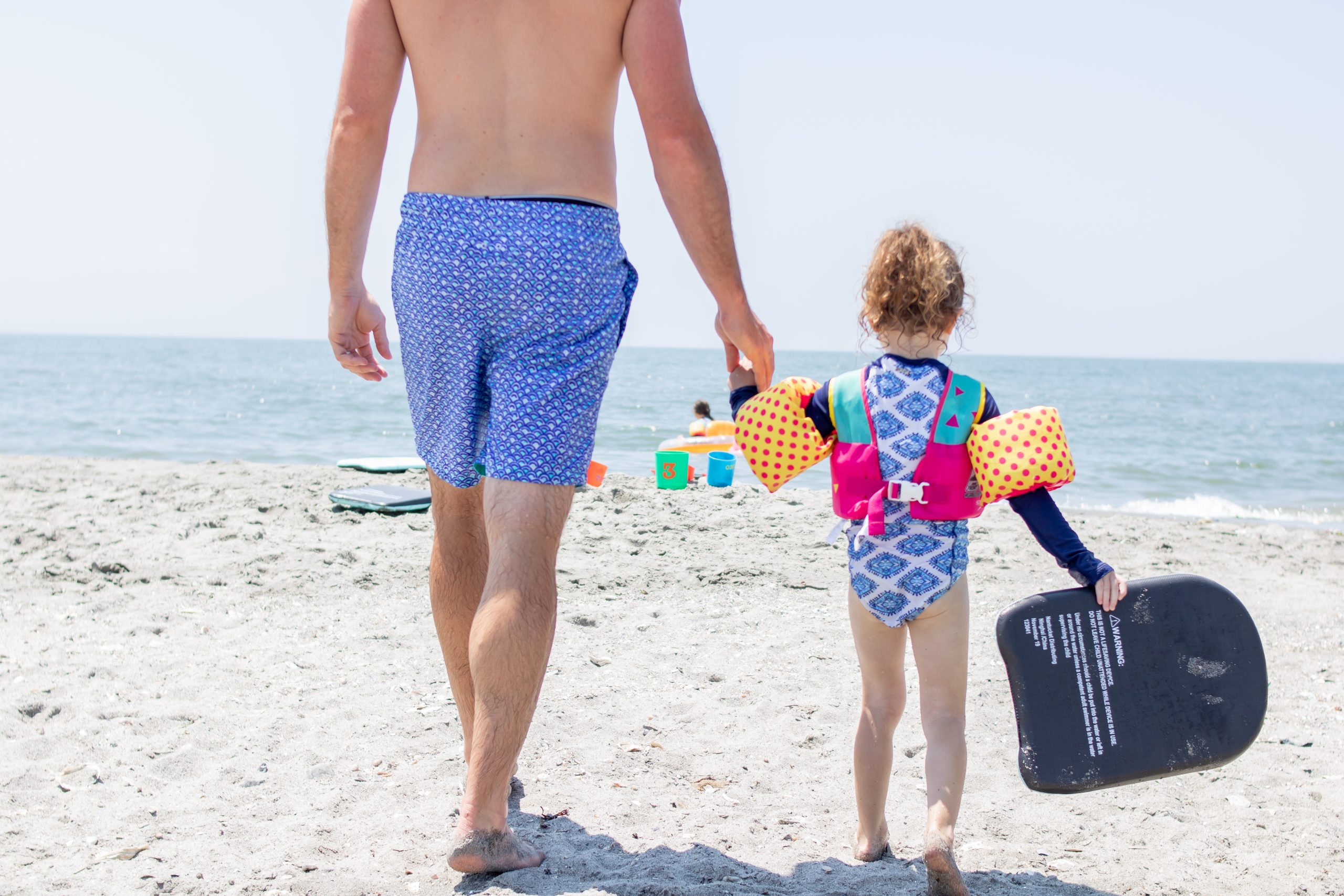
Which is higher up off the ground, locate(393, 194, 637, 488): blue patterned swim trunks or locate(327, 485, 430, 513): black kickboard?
Result: locate(393, 194, 637, 488): blue patterned swim trunks

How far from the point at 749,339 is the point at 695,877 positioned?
1148mm

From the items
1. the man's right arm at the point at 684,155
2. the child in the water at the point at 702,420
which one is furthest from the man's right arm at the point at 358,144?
the child in the water at the point at 702,420

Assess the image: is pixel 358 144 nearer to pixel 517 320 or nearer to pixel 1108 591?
pixel 517 320

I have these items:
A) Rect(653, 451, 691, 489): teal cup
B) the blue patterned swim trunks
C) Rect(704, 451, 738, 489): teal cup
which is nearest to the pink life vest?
the blue patterned swim trunks

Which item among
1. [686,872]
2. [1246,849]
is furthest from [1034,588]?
[686,872]

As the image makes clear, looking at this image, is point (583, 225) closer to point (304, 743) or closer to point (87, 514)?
point (304, 743)

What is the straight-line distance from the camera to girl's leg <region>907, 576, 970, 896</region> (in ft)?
6.64

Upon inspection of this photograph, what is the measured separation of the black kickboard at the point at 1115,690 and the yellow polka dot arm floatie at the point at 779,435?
547 mm

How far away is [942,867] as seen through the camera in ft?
6.36

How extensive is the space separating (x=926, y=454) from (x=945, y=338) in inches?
11.5

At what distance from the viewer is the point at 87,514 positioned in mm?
5824

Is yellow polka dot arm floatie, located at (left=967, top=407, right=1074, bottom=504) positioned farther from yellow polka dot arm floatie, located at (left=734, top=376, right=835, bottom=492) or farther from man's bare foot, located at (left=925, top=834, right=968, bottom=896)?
man's bare foot, located at (left=925, top=834, right=968, bottom=896)

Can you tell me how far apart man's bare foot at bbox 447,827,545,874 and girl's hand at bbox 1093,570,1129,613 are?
4.21 feet

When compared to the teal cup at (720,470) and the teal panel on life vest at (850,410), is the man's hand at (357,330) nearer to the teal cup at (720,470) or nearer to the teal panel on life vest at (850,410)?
the teal panel on life vest at (850,410)
